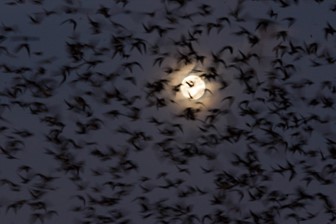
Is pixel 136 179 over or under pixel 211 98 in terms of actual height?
under

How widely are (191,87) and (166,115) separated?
0.15 metres

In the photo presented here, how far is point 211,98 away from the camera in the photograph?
222cm

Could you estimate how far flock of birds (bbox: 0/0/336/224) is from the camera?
2.21 m

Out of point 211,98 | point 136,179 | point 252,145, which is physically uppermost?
point 211,98

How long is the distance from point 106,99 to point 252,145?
2.04 feet

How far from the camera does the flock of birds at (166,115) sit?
2209mm

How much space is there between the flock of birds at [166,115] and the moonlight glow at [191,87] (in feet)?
0.08

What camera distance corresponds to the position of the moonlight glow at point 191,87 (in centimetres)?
221

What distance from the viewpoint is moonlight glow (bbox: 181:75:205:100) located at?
7.26 feet

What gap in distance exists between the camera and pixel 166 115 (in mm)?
2227

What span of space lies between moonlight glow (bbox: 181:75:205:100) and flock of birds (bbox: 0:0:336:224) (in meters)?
0.02

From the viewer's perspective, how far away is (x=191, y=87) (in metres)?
2.21

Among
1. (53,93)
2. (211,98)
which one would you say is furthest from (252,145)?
(53,93)

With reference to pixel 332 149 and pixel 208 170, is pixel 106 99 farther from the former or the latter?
pixel 332 149
